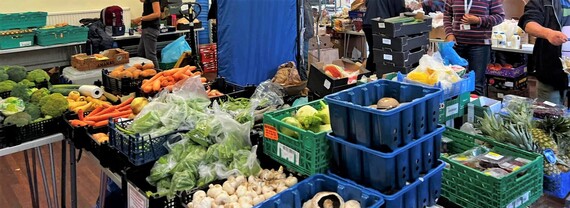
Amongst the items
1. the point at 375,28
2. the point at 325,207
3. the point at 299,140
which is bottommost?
the point at 325,207

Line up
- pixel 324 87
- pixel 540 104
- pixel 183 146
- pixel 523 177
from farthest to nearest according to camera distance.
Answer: pixel 324 87 → pixel 540 104 → pixel 183 146 → pixel 523 177

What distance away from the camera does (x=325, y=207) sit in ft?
5.07

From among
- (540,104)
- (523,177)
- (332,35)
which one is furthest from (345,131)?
(332,35)

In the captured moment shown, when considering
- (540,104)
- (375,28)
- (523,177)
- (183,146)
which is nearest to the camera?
(523,177)

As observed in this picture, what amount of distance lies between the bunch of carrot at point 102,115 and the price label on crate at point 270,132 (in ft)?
3.41

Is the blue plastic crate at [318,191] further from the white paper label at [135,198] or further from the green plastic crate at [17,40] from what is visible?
the green plastic crate at [17,40]

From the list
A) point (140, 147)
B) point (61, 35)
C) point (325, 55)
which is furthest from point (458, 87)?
point (61, 35)

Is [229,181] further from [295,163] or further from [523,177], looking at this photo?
[523,177]

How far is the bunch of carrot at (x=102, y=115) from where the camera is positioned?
260 centimetres

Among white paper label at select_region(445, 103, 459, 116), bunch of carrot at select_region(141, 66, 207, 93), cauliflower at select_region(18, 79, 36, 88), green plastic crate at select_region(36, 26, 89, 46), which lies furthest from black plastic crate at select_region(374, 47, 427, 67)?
green plastic crate at select_region(36, 26, 89, 46)

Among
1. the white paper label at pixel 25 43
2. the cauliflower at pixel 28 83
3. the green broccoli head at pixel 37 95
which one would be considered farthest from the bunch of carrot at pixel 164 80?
the white paper label at pixel 25 43

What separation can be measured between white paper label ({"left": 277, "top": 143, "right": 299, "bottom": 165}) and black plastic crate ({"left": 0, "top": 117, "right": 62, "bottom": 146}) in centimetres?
143

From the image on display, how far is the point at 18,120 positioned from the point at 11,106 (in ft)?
0.46

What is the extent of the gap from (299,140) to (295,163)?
0.09 meters
